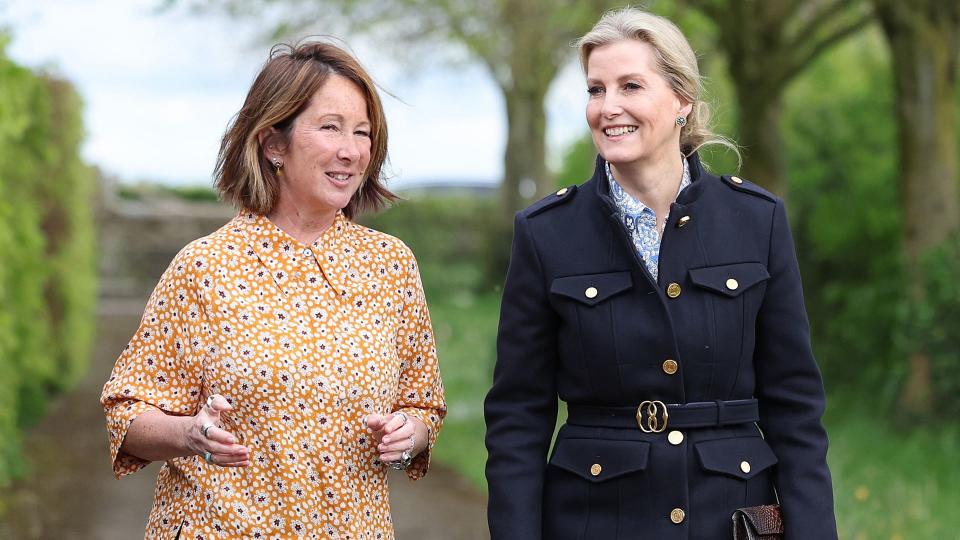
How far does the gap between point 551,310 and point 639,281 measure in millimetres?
225

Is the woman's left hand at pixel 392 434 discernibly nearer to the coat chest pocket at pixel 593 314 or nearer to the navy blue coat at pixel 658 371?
the navy blue coat at pixel 658 371

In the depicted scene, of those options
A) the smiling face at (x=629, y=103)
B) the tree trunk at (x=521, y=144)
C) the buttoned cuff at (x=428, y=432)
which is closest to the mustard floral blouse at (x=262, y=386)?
the buttoned cuff at (x=428, y=432)

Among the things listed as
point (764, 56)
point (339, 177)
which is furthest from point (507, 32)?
point (339, 177)

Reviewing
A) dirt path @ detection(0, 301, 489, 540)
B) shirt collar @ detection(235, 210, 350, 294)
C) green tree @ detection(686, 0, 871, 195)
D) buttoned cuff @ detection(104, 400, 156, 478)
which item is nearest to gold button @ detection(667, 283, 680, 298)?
shirt collar @ detection(235, 210, 350, 294)

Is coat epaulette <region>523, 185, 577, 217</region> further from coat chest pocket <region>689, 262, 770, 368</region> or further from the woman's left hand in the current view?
the woman's left hand

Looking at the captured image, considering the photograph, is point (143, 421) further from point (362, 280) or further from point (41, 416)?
point (41, 416)

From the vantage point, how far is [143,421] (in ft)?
9.95

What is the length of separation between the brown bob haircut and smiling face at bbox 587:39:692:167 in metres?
0.57

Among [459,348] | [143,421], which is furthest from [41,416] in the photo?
[143,421]

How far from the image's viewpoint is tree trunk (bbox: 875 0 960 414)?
913 centimetres

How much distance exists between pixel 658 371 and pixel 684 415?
119mm

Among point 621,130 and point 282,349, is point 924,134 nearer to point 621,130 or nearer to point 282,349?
point 621,130

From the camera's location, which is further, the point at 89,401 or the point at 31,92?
the point at 89,401

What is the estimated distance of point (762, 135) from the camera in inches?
382
